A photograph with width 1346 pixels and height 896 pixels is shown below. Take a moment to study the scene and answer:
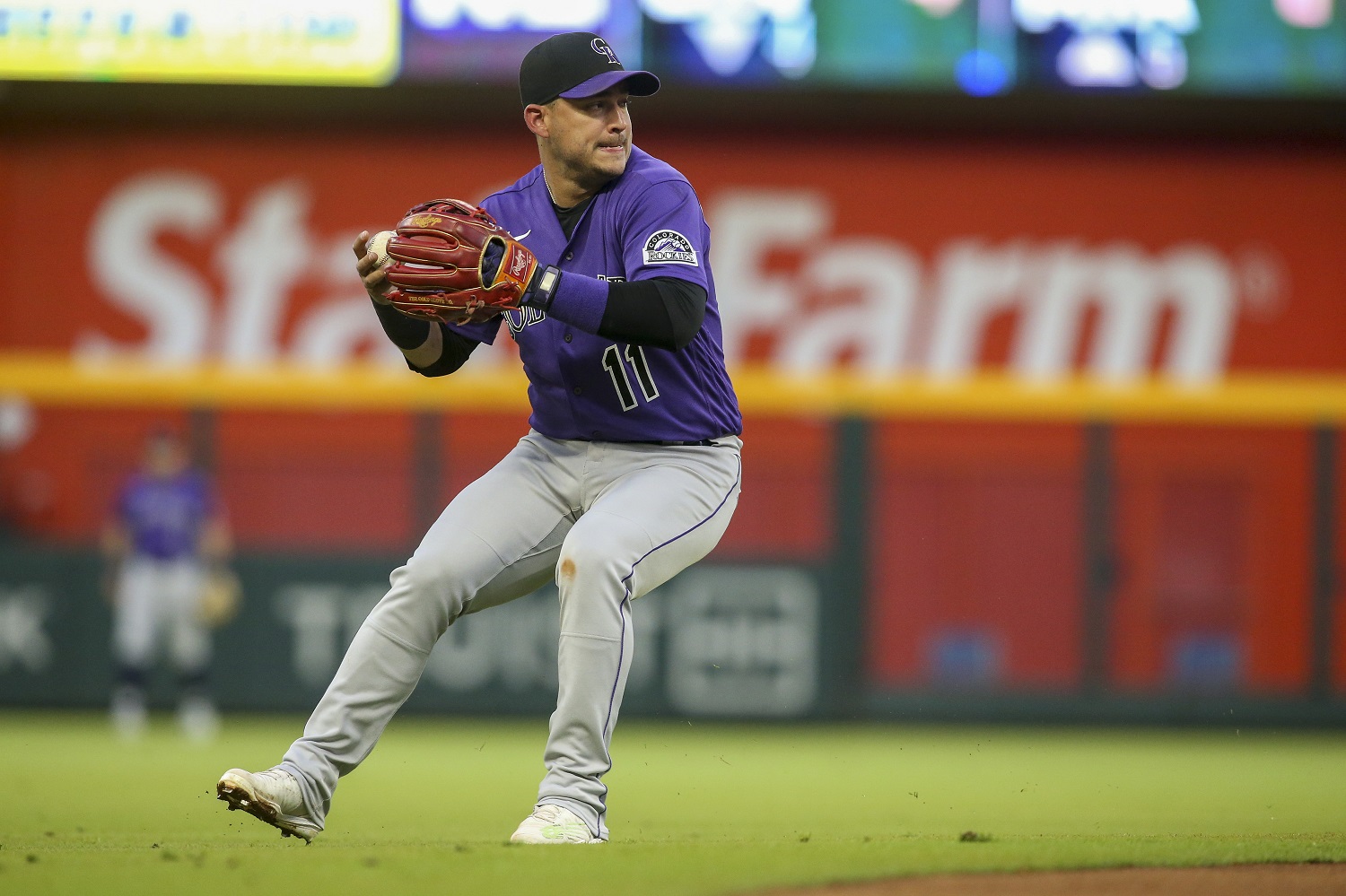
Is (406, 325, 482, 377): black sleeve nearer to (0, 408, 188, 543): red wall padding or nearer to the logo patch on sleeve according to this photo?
the logo patch on sleeve

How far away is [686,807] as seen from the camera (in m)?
5.06

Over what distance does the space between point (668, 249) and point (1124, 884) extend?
1.49 meters

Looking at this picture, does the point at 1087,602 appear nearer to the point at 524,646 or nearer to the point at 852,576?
the point at 852,576

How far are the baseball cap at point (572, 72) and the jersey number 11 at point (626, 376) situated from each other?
53 centimetres

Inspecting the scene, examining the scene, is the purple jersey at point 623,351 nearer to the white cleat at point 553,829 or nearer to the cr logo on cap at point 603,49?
the cr logo on cap at point 603,49

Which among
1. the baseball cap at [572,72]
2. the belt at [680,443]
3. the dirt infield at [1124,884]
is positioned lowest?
the dirt infield at [1124,884]

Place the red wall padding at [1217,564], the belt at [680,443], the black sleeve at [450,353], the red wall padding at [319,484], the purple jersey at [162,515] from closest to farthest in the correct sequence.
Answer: the belt at [680,443]
the black sleeve at [450,353]
the purple jersey at [162,515]
the red wall padding at [1217,564]
the red wall padding at [319,484]

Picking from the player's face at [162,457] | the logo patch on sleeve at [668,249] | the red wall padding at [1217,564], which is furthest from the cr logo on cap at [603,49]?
the red wall padding at [1217,564]

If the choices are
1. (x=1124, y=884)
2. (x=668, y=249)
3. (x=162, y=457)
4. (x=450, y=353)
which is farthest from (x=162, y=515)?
(x=1124, y=884)

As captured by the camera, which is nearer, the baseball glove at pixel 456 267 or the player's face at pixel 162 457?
the baseball glove at pixel 456 267

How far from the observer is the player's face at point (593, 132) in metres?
3.54

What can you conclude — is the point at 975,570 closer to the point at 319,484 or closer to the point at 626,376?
the point at 319,484

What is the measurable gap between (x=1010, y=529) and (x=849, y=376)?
2.56m

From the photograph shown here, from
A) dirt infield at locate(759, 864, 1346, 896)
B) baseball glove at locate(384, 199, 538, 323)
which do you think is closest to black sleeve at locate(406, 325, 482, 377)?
baseball glove at locate(384, 199, 538, 323)
